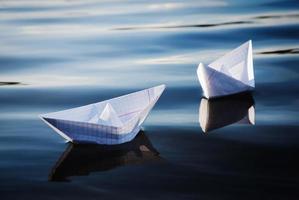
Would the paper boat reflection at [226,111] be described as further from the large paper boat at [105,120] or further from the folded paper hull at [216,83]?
the large paper boat at [105,120]

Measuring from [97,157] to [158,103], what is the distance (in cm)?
130

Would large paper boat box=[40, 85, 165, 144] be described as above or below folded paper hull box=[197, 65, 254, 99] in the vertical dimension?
below

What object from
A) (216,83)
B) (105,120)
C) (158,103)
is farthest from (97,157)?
(216,83)

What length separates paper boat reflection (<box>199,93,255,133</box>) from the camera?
4.32m

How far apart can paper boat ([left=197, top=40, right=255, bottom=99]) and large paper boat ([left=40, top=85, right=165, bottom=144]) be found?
0.98 metres

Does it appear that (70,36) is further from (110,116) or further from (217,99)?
(110,116)

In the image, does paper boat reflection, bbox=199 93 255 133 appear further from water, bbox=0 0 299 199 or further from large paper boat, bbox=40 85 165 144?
large paper boat, bbox=40 85 165 144

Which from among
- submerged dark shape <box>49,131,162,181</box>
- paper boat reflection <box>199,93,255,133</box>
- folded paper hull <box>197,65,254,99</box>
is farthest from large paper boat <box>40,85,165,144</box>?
folded paper hull <box>197,65,254,99</box>

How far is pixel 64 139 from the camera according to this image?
389 centimetres

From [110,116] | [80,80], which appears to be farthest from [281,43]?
[110,116]

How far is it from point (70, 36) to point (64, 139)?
4496 mm

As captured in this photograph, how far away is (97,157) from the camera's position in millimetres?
3609

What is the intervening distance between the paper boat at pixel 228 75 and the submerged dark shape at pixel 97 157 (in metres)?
1.14

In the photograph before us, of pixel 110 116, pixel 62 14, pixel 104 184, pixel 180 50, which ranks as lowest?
pixel 104 184
